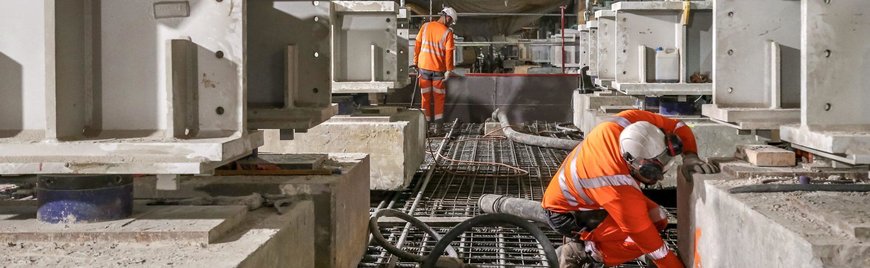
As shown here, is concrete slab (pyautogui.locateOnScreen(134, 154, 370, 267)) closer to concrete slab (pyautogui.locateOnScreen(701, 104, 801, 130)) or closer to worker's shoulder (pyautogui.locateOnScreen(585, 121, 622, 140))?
worker's shoulder (pyautogui.locateOnScreen(585, 121, 622, 140))

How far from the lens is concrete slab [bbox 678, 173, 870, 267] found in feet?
8.33

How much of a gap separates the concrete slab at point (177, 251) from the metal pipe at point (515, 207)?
8.74ft

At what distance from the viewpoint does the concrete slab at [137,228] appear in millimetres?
2615

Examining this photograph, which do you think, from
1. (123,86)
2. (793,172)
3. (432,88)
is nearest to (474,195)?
(793,172)

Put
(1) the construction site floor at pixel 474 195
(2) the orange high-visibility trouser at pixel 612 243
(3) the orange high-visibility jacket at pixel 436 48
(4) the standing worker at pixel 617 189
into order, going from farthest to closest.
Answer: (3) the orange high-visibility jacket at pixel 436 48
(1) the construction site floor at pixel 474 195
(2) the orange high-visibility trouser at pixel 612 243
(4) the standing worker at pixel 617 189

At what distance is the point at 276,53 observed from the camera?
3664 millimetres

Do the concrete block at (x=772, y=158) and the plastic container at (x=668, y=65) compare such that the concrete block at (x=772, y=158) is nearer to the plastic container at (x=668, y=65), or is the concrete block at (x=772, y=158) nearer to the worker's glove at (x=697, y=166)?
the worker's glove at (x=697, y=166)

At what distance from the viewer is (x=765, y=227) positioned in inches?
116

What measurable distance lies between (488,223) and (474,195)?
8.83ft

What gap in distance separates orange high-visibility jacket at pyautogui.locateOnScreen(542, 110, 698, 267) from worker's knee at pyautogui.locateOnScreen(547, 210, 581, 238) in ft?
0.13

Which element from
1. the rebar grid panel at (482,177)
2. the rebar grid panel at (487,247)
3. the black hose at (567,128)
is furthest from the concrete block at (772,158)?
the black hose at (567,128)

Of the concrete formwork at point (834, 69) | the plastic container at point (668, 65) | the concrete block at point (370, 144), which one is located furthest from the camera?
the plastic container at point (668, 65)

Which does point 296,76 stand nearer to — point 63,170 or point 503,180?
point 63,170

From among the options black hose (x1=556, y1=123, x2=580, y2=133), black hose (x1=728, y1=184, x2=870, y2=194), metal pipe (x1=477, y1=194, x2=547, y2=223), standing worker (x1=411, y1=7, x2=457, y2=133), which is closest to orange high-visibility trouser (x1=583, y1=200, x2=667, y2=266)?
metal pipe (x1=477, y1=194, x2=547, y2=223)
